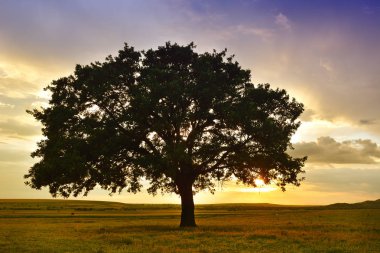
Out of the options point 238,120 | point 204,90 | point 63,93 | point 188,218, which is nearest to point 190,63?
point 204,90

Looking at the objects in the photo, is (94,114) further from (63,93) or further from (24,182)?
(24,182)

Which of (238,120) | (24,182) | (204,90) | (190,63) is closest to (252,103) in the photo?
(238,120)

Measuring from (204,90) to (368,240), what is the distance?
17.2 m

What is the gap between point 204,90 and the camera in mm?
38125

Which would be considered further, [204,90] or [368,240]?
[204,90]

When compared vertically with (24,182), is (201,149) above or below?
above

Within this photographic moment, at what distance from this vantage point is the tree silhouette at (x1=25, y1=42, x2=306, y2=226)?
37.9 meters

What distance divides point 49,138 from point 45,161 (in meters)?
2.41

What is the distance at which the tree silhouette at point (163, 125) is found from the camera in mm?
37906

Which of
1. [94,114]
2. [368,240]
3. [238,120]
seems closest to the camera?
[368,240]

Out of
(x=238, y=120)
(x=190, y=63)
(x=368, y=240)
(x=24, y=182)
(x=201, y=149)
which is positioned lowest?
(x=368, y=240)

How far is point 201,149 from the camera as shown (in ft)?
126

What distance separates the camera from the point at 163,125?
3812cm

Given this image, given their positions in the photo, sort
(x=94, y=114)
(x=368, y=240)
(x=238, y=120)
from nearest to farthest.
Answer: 1. (x=368, y=240)
2. (x=238, y=120)
3. (x=94, y=114)
